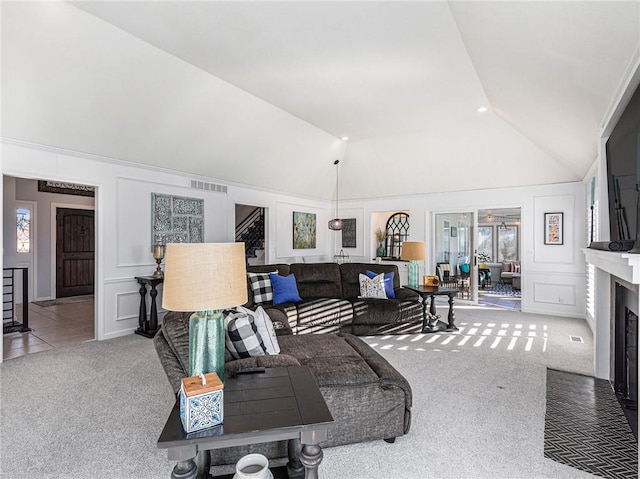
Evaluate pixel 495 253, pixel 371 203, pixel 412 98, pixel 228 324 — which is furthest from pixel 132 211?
pixel 495 253

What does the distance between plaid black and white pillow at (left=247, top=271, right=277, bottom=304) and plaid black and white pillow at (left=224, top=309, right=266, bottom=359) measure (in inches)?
96.9

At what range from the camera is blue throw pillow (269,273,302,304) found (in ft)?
15.9

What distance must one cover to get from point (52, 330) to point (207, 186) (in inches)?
122

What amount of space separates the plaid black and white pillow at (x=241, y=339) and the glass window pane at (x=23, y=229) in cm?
747

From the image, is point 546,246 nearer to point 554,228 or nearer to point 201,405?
point 554,228

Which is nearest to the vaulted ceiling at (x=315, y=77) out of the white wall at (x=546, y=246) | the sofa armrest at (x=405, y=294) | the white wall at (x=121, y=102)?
the white wall at (x=121, y=102)

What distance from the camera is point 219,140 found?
211 inches

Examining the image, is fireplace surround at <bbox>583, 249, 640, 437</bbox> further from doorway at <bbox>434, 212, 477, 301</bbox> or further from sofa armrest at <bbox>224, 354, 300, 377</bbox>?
doorway at <bbox>434, 212, 477, 301</bbox>

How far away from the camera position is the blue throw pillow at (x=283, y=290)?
4.85m

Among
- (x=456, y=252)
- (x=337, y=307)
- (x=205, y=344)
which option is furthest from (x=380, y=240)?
(x=205, y=344)

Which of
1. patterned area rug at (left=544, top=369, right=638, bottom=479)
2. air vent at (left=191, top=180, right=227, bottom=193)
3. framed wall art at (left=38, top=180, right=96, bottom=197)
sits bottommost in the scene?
patterned area rug at (left=544, top=369, right=638, bottom=479)

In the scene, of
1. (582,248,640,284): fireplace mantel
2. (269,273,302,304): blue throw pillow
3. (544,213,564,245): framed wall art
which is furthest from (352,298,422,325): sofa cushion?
(544,213,564,245): framed wall art

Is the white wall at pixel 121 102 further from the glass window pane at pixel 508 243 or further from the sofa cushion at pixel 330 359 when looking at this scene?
the glass window pane at pixel 508 243

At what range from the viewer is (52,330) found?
16.8 feet
